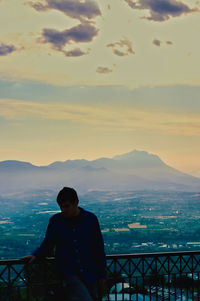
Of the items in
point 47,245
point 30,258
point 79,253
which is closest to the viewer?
point 79,253

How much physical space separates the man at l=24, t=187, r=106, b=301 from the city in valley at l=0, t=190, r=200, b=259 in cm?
1941

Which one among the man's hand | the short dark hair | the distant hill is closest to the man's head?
the short dark hair

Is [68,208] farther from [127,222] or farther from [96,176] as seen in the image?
[96,176]

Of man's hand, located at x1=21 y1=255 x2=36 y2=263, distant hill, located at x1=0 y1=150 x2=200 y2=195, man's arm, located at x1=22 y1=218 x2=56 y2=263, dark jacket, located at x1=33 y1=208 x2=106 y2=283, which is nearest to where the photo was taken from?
dark jacket, located at x1=33 y1=208 x2=106 y2=283

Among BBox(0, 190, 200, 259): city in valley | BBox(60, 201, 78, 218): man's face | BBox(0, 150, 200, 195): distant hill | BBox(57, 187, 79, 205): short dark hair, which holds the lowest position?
BBox(0, 190, 200, 259): city in valley

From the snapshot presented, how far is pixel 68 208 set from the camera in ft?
9.81

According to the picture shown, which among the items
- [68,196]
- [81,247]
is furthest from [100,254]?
[68,196]

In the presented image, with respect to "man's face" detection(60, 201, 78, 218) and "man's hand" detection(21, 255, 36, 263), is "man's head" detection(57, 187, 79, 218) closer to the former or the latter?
"man's face" detection(60, 201, 78, 218)

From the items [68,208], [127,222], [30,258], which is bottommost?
[127,222]

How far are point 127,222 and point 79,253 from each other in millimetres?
40394

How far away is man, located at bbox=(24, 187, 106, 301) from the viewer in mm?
3055

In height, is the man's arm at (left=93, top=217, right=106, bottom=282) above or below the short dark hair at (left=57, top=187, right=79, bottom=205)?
below

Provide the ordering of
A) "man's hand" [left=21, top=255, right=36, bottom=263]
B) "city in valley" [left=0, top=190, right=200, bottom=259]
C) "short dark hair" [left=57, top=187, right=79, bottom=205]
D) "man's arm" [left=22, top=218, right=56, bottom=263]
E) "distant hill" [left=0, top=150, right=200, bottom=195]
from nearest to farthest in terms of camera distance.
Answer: "short dark hair" [left=57, top=187, right=79, bottom=205]
"man's arm" [left=22, top=218, right=56, bottom=263]
"man's hand" [left=21, top=255, right=36, bottom=263]
"city in valley" [left=0, top=190, right=200, bottom=259]
"distant hill" [left=0, top=150, right=200, bottom=195]

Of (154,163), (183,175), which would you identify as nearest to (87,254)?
(183,175)
